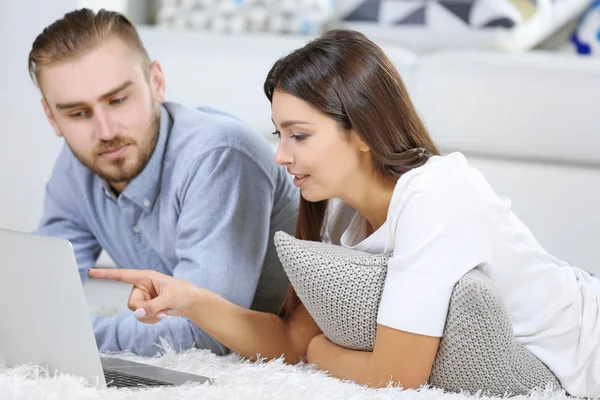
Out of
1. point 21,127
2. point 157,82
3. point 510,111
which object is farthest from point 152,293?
point 21,127

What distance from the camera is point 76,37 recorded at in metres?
1.56

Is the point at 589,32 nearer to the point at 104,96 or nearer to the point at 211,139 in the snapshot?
the point at 211,139

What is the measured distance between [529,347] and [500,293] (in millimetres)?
125

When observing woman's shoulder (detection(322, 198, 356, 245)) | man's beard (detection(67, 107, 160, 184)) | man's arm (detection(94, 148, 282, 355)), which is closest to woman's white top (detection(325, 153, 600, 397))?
woman's shoulder (detection(322, 198, 356, 245))

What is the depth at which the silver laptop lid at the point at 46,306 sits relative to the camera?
1.06m

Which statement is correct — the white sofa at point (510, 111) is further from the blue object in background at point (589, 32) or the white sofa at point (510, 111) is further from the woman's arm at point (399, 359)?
the woman's arm at point (399, 359)

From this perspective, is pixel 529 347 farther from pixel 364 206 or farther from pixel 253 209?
pixel 253 209

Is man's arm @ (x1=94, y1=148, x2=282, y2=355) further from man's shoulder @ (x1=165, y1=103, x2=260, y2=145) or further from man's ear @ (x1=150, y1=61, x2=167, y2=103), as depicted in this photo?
man's ear @ (x1=150, y1=61, x2=167, y2=103)

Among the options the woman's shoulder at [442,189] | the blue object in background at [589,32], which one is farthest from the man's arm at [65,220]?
the blue object in background at [589,32]

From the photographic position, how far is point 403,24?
2670mm

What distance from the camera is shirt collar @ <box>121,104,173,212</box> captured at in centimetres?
157

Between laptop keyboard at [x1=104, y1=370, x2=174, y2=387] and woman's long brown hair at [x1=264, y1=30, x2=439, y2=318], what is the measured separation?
0.44 meters

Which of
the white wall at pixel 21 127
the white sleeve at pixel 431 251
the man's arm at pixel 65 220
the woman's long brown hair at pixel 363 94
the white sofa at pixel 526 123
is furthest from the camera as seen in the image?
the white wall at pixel 21 127

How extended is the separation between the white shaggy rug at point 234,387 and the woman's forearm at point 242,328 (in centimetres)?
4
